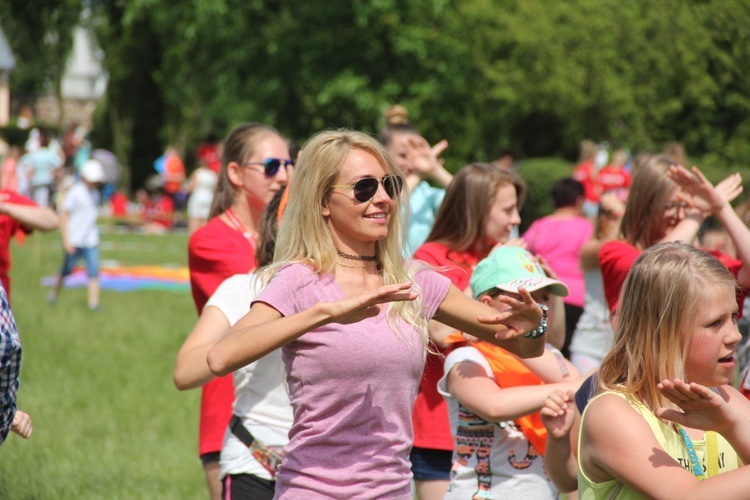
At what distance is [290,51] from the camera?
2836 cm

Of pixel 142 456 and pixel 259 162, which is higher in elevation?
pixel 259 162

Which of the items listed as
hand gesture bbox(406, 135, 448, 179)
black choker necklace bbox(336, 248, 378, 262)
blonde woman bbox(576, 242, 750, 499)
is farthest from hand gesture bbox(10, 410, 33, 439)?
hand gesture bbox(406, 135, 448, 179)

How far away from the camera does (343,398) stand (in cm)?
310

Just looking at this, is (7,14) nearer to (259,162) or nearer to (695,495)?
(259,162)

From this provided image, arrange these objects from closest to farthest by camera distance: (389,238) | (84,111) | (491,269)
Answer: (389,238)
(491,269)
(84,111)

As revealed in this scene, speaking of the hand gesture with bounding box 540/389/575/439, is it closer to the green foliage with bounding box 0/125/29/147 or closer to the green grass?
the green grass

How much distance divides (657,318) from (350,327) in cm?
89

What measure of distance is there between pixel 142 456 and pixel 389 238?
4.80 meters

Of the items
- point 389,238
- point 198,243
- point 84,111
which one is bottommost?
point 84,111

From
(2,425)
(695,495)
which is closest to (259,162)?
(2,425)

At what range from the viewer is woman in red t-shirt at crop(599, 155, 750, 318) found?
4.81 metres

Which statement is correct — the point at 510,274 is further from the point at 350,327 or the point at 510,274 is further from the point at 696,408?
the point at 696,408

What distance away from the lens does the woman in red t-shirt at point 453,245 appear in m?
4.62

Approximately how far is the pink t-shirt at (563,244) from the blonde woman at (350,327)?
15.5 ft
